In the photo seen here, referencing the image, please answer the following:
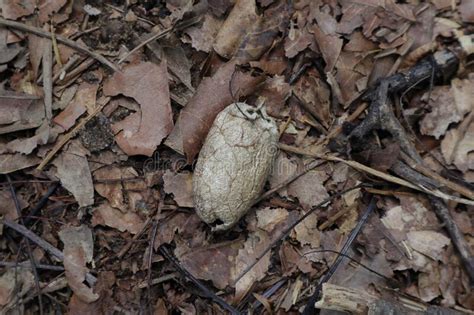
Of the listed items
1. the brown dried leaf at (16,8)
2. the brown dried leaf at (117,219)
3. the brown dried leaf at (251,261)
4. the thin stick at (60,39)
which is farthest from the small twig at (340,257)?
the brown dried leaf at (16,8)

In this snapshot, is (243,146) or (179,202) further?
(179,202)

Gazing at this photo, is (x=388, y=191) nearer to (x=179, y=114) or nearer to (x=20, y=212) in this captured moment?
(x=179, y=114)

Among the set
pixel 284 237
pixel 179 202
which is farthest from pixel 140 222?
pixel 284 237

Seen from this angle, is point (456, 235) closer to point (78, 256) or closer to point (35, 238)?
point (78, 256)

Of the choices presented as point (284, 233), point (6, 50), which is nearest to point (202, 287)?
point (284, 233)

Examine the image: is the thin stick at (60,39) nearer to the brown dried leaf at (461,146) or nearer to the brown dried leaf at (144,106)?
the brown dried leaf at (144,106)

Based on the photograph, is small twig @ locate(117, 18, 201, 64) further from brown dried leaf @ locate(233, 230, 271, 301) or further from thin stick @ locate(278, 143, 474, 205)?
brown dried leaf @ locate(233, 230, 271, 301)
